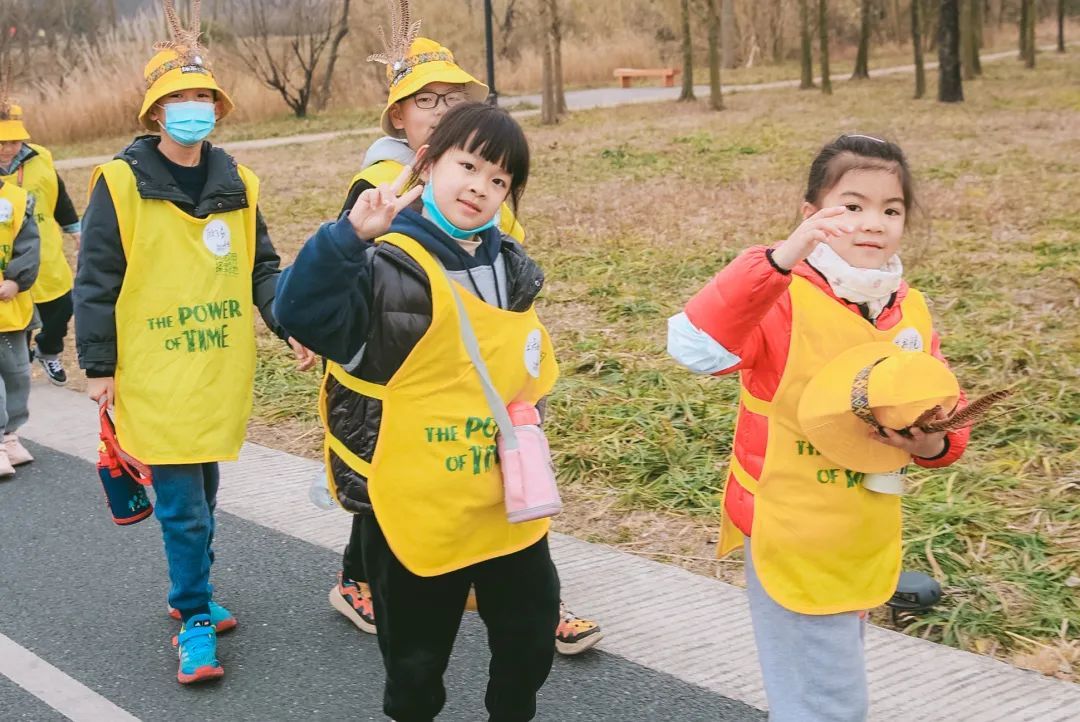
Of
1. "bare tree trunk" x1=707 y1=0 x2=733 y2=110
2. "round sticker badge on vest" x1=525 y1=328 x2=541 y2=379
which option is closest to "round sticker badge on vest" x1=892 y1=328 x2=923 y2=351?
"round sticker badge on vest" x1=525 y1=328 x2=541 y2=379

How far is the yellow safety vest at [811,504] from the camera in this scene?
2.77 m

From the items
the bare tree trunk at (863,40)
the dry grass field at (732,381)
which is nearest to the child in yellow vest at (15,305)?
the dry grass field at (732,381)

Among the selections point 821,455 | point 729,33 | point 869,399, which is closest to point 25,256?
point 821,455

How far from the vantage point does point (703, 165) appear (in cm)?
1532

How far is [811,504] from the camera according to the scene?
2.79m

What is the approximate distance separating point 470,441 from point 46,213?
527 cm

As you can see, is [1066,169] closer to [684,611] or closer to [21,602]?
[684,611]

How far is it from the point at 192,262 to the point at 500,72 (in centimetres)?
3285

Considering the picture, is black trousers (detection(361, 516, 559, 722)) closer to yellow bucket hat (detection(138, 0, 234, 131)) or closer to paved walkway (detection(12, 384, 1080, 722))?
paved walkway (detection(12, 384, 1080, 722))

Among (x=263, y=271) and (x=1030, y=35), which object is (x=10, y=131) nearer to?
(x=263, y=271)

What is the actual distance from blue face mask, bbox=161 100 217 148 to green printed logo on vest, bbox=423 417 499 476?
5.34 feet

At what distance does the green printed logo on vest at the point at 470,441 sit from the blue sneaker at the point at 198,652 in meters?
1.57

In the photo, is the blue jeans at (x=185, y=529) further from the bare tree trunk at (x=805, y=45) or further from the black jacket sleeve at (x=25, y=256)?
the bare tree trunk at (x=805, y=45)

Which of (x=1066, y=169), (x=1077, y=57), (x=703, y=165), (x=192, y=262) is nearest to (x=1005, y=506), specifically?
(x=192, y=262)
